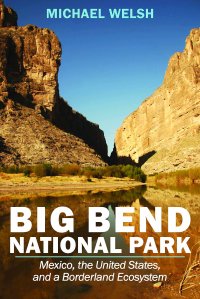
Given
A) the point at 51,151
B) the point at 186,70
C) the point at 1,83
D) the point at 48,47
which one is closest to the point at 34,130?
the point at 51,151

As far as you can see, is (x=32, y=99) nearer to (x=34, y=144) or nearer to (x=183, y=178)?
(x=34, y=144)

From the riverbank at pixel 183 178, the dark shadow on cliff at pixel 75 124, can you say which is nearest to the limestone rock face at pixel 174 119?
the riverbank at pixel 183 178

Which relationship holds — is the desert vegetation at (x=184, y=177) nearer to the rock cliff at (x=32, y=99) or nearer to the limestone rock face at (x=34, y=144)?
the limestone rock face at (x=34, y=144)

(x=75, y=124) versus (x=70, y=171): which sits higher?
(x=75, y=124)

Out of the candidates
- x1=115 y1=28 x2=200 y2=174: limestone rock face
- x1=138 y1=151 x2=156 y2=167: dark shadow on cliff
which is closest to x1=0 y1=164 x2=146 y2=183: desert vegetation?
x1=115 y1=28 x2=200 y2=174: limestone rock face

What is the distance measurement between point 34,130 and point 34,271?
87420 mm

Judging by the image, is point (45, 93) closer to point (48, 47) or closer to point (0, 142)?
point (48, 47)

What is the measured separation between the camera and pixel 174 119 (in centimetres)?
13338

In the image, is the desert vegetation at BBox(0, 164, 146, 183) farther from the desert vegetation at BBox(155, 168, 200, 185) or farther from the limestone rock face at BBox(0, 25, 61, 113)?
the limestone rock face at BBox(0, 25, 61, 113)

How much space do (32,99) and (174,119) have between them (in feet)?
170

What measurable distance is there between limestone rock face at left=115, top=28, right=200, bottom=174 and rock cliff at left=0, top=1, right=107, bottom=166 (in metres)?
24.9

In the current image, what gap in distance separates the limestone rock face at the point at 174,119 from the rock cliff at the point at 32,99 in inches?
980

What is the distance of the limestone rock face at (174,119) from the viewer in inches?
4385

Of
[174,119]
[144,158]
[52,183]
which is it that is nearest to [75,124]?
[144,158]
